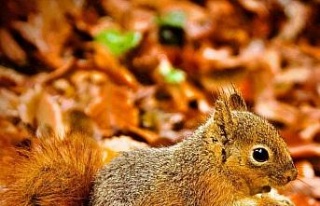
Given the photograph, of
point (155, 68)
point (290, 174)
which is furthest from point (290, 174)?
point (155, 68)

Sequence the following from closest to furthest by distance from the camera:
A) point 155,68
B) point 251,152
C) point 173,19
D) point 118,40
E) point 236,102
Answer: point 251,152
point 236,102
point 155,68
point 118,40
point 173,19

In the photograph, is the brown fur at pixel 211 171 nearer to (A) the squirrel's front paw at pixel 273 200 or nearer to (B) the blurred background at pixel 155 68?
(A) the squirrel's front paw at pixel 273 200

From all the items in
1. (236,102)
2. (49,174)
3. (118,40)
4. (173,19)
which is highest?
(173,19)

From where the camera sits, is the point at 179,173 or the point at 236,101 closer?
the point at 179,173

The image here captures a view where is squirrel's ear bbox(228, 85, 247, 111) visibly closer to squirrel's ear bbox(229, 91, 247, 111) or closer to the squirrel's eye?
squirrel's ear bbox(229, 91, 247, 111)

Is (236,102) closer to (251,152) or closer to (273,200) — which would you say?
(251,152)

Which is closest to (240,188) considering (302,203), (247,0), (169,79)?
(302,203)

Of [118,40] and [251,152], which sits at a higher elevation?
[118,40]
